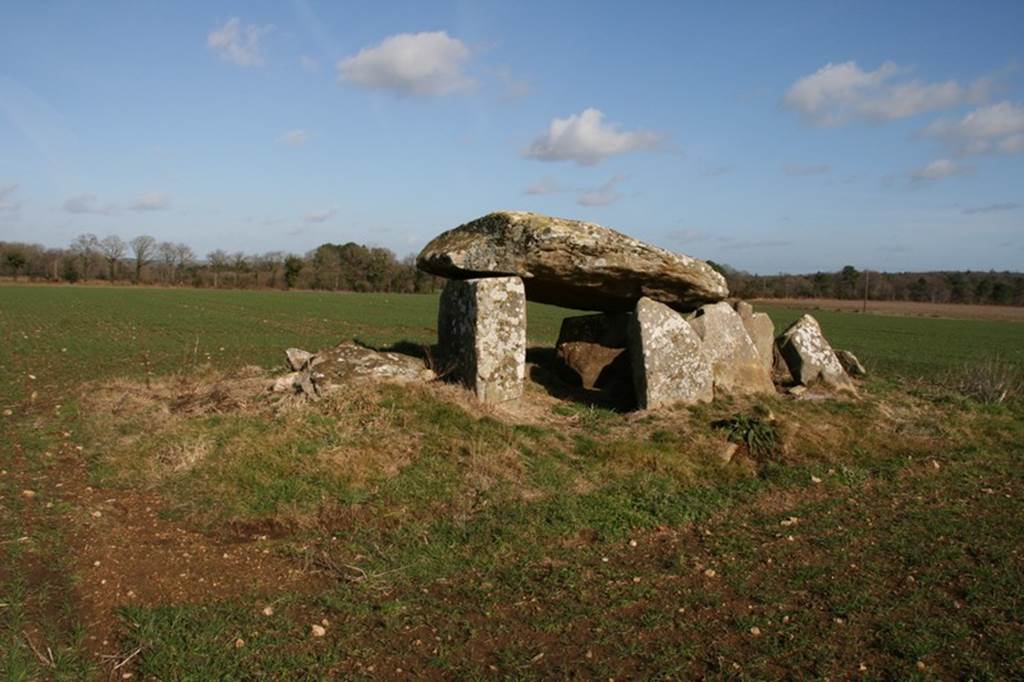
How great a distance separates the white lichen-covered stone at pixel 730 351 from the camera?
1116 cm

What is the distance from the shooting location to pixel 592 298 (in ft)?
39.5

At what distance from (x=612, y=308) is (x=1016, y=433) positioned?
646 centimetres

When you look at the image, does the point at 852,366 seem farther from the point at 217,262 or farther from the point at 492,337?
the point at 217,262

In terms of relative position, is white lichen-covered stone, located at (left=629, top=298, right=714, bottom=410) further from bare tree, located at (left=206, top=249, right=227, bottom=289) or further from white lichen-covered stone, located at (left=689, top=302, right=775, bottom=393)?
bare tree, located at (left=206, top=249, right=227, bottom=289)

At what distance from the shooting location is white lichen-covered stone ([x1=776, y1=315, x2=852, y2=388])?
39.3 ft

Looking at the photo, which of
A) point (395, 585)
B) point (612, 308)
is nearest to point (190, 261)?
point (612, 308)

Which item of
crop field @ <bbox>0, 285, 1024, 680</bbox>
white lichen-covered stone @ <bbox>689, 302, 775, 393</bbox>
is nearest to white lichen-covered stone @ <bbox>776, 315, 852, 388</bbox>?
crop field @ <bbox>0, 285, 1024, 680</bbox>

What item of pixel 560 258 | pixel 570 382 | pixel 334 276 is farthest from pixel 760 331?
pixel 334 276

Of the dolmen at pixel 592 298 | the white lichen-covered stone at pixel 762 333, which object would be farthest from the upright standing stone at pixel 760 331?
the dolmen at pixel 592 298

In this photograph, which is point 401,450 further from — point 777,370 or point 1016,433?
point 1016,433

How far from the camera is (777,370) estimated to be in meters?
12.5

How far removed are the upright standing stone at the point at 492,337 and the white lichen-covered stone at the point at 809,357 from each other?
522 cm

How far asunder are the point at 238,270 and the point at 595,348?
2983 inches

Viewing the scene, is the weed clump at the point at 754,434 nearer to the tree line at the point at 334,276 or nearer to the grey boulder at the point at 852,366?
the grey boulder at the point at 852,366
